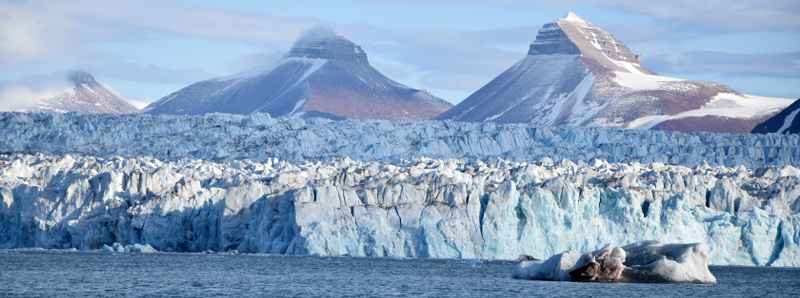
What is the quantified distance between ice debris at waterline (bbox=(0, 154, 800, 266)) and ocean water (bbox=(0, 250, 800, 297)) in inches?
33.4

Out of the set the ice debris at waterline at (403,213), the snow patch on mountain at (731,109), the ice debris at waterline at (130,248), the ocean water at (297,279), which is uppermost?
the snow patch on mountain at (731,109)

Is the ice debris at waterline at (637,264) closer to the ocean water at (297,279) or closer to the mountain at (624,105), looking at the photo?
the ocean water at (297,279)

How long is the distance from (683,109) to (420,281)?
13565 cm

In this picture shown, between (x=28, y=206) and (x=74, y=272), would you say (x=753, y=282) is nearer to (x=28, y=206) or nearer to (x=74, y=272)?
(x=74, y=272)

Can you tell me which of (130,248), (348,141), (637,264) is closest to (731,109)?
(348,141)

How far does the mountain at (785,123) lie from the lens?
460 ft

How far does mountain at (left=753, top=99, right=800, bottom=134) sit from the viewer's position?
140 meters

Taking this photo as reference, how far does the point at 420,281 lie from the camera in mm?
49938

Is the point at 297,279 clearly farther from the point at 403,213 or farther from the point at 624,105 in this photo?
the point at 624,105

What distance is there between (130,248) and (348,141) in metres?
30.7

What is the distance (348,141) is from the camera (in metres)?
88.9

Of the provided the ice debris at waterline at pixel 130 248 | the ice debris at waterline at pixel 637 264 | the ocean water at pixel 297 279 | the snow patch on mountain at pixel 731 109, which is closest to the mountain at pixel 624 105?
the snow patch on mountain at pixel 731 109

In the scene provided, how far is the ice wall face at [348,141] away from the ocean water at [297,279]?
24859mm

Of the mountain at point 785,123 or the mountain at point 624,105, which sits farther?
the mountain at point 624,105
